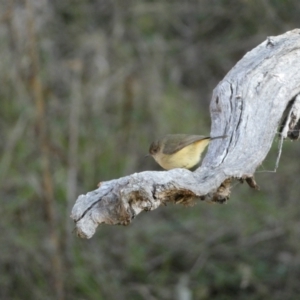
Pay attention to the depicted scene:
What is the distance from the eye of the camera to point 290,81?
10.7 feet

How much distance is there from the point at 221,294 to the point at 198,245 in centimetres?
54

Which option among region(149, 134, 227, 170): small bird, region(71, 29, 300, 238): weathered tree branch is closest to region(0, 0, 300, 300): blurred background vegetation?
region(149, 134, 227, 170): small bird

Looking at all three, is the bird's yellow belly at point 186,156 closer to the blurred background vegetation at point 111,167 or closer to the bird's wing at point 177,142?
the bird's wing at point 177,142

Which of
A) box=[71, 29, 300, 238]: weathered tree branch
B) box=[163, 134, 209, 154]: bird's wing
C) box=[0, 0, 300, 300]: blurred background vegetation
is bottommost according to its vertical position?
box=[0, 0, 300, 300]: blurred background vegetation

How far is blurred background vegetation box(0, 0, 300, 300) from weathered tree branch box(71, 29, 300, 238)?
3.39 m

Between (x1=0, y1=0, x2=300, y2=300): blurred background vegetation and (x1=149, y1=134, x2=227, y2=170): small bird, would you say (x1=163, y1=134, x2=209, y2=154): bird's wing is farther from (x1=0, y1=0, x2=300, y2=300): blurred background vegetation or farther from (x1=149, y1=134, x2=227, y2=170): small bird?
(x1=0, y1=0, x2=300, y2=300): blurred background vegetation

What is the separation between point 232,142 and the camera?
2975 millimetres

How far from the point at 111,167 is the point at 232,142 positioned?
4.79 m

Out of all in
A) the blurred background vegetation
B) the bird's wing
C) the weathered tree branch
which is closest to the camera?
the weathered tree branch

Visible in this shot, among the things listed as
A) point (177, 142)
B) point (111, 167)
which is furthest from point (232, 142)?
point (111, 167)

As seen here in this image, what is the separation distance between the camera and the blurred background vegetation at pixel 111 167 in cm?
699

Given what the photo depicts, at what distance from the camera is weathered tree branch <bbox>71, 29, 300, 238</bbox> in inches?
98.3

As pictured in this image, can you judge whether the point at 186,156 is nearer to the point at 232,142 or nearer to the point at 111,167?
the point at 232,142

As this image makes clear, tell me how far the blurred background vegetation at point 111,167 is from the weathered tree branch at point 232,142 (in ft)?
11.1
